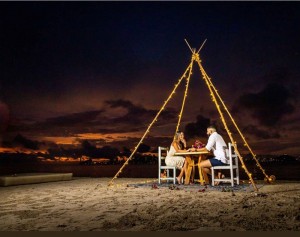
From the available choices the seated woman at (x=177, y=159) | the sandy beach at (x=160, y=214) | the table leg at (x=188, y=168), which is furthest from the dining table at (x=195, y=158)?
the sandy beach at (x=160, y=214)

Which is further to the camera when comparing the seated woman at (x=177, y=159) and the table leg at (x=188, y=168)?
the seated woman at (x=177, y=159)

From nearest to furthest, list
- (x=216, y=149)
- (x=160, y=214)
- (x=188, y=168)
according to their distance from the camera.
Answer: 1. (x=160, y=214)
2. (x=216, y=149)
3. (x=188, y=168)

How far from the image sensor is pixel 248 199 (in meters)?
5.62

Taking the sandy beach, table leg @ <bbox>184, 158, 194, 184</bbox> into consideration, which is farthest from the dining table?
the sandy beach

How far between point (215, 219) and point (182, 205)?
3.87ft

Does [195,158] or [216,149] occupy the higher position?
[216,149]

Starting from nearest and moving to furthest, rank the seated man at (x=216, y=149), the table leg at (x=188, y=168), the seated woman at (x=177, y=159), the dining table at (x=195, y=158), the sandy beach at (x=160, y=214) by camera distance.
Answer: the sandy beach at (x=160, y=214) < the seated man at (x=216, y=149) < the dining table at (x=195, y=158) < the table leg at (x=188, y=168) < the seated woman at (x=177, y=159)

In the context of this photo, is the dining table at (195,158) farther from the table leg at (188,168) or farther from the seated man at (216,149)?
the seated man at (216,149)

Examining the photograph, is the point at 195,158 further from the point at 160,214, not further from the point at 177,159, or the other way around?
the point at 160,214

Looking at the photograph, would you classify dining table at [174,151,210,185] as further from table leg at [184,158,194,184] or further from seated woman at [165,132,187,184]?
seated woman at [165,132,187,184]

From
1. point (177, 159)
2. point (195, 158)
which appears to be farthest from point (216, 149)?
point (177, 159)

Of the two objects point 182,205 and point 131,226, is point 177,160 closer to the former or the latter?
point 182,205

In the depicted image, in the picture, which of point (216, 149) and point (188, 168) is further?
point (188, 168)

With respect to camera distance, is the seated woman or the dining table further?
the seated woman
